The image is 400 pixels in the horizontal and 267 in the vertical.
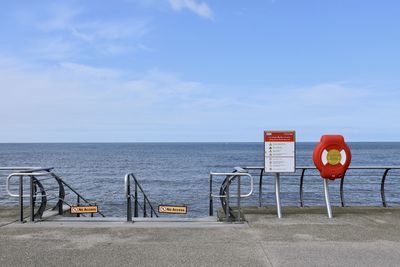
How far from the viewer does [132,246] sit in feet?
20.1

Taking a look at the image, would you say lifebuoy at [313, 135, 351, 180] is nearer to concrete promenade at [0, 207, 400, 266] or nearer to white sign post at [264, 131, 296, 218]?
white sign post at [264, 131, 296, 218]

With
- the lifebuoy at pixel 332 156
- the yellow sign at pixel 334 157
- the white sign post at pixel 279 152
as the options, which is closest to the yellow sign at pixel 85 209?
the white sign post at pixel 279 152

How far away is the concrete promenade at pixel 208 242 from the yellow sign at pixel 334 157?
3.41ft

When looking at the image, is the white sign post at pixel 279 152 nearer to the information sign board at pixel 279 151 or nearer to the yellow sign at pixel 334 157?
the information sign board at pixel 279 151

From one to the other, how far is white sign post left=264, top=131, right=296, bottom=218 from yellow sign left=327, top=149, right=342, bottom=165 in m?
0.66

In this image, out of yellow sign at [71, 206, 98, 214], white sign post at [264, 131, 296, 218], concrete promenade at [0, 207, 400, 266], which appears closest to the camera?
concrete promenade at [0, 207, 400, 266]

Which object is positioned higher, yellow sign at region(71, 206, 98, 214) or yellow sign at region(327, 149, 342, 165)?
yellow sign at region(327, 149, 342, 165)

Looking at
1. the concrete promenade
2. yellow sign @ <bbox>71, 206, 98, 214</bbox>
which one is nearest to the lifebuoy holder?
the concrete promenade

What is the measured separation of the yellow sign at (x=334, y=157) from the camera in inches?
331

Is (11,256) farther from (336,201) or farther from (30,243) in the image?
(336,201)

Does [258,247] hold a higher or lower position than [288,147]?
lower

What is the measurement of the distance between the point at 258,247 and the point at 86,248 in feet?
7.56

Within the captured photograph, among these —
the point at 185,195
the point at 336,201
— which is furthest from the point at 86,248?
the point at 185,195

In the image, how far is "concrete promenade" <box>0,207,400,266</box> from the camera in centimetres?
548
